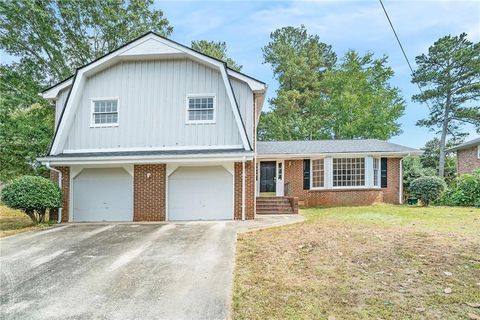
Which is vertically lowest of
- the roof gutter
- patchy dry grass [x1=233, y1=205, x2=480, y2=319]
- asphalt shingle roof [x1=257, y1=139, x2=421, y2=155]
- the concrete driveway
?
the concrete driveway

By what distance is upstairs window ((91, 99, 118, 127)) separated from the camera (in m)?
12.3

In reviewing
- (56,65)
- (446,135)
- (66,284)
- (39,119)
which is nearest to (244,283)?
(66,284)

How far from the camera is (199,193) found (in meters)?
11.9

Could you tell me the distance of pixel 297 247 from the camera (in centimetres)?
729

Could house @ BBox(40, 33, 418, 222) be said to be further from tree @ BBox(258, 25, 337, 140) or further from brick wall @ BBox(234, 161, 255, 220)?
tree @ BBox(258, 25, 337, 140)

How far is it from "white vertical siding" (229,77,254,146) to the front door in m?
5.99

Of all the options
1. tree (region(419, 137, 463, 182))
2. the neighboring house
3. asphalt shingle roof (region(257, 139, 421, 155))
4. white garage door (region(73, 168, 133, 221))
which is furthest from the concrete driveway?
tree (region(419, 137, 463, 182))

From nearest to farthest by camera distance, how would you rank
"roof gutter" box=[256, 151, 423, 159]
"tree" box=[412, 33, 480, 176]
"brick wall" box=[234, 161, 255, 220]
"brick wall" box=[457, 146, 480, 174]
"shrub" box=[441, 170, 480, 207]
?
"brick wall" box=[234, 161, 255, 220], "shrub" box=[441, 170, 480, 207], "roof gutter" box=[256, 151, 423, 159], "brick wall" box=[457, 146, 480, 174], "tree" box=[412, 33, 480, 176]

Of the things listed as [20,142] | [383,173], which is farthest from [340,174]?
[20,142]

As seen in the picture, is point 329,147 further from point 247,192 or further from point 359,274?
point 359,274

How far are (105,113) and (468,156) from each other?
79.9 ft

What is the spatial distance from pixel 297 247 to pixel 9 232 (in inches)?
338

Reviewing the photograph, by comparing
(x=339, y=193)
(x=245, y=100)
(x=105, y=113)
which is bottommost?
(x=339, y=193)

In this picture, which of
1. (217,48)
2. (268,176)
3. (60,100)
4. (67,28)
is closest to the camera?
(60,100)
